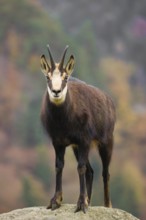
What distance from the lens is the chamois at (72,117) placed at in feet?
38.8

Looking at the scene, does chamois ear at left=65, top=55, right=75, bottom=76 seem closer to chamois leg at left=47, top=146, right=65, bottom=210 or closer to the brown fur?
the brown fur

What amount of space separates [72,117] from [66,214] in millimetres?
1487

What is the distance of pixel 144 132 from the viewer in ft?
115

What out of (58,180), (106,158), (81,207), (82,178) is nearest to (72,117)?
(82,178)

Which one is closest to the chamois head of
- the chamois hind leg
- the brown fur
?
the brown fur

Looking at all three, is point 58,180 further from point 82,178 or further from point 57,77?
point 57,77

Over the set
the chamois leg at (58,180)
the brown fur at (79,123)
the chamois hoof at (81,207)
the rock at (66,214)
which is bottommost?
the rock at (66,214)

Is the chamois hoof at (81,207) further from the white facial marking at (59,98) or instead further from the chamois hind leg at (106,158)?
the white facial marking at (59,98)

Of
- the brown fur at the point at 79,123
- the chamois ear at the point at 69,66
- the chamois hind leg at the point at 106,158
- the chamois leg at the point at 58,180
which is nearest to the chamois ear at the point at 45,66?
the chamois ear at the point at 69,66

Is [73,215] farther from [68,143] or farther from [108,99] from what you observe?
[108,99]

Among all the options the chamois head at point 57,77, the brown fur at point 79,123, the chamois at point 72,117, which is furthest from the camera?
the brown fur at point 79,123

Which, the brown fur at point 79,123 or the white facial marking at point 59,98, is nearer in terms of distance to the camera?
the white facial marking at point 59,98

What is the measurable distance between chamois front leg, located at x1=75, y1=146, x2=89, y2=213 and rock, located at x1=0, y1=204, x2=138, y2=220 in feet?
0.36

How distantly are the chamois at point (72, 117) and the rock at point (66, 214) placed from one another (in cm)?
12
